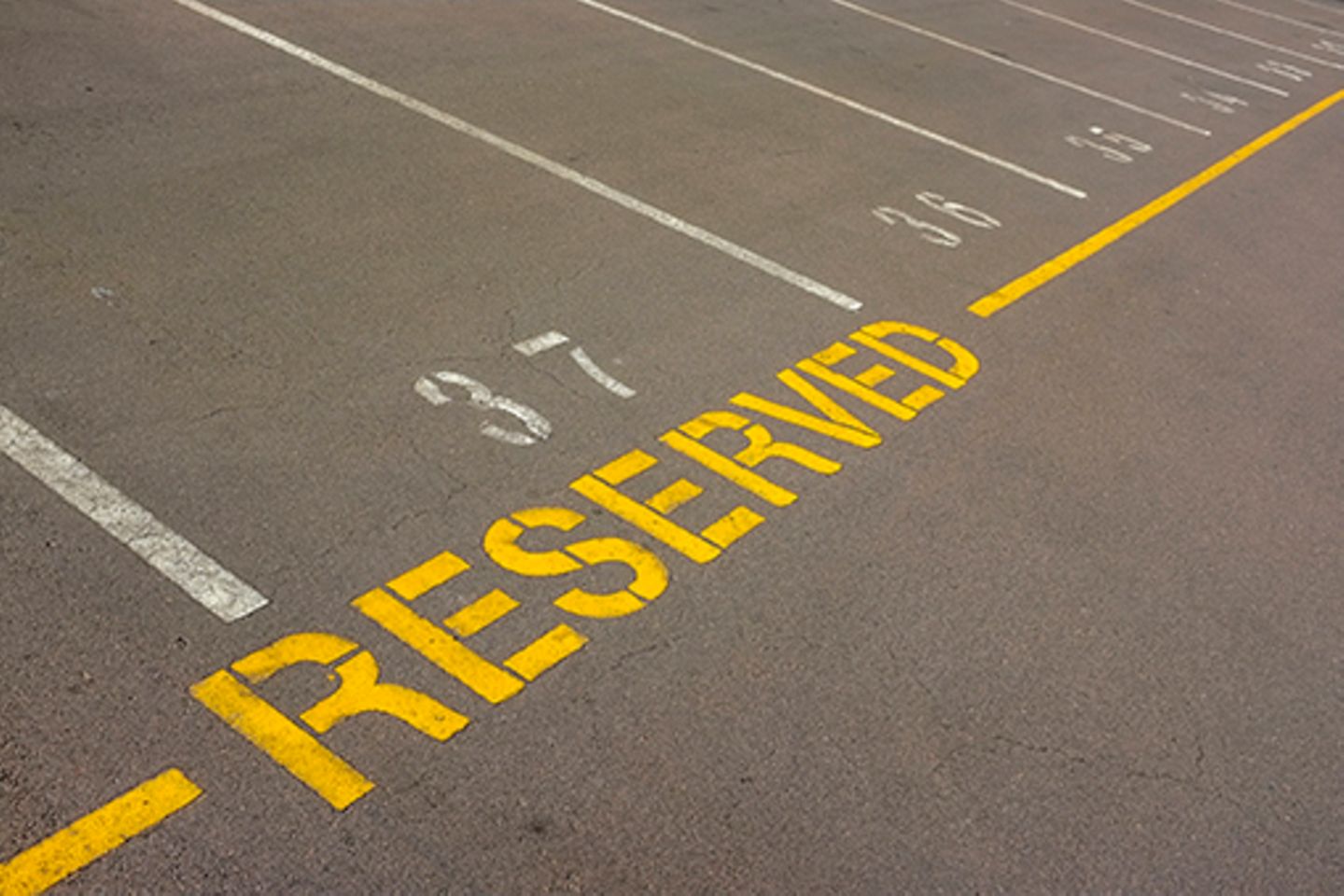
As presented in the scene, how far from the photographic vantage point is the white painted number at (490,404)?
636 cm

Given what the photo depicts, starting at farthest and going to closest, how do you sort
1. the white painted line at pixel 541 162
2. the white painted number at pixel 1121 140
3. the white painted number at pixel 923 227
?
the white painted number at pixel 1121 140 → the white painted number at pixel 923 227 → the white painted line at pixel 541 162

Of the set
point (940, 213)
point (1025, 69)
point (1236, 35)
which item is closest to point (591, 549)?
point (940, 213)

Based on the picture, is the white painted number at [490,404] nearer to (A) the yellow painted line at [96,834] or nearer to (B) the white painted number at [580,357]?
(B) the white painted number at [580,357]

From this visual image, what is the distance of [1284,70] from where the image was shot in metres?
19.8

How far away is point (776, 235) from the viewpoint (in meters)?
9.23

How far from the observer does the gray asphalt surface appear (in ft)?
14.8

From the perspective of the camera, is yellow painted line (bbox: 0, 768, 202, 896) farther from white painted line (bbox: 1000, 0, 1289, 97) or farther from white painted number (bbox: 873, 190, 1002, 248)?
white painted line (bbox: 1000, 0, 1289, 97)

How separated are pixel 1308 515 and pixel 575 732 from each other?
13.9 feet

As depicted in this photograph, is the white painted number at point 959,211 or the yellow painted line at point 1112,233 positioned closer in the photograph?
the yellow painted line at point 1112,233

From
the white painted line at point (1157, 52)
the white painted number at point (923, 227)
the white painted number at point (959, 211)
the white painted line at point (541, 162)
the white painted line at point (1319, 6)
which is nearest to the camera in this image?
the white painted line at point (541, 162)

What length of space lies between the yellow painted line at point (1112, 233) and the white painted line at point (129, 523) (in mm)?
5138

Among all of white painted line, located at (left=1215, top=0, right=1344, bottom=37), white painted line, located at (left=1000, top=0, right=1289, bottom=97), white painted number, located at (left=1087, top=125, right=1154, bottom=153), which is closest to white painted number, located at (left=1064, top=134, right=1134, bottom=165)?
white painted number, located at (left=1087, top=125, right=1154, bottom=153)

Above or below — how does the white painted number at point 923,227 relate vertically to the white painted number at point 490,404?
below

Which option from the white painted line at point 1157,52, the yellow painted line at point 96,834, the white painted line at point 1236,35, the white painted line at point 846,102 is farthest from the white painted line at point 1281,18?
the yellow painted line at point 96,834
